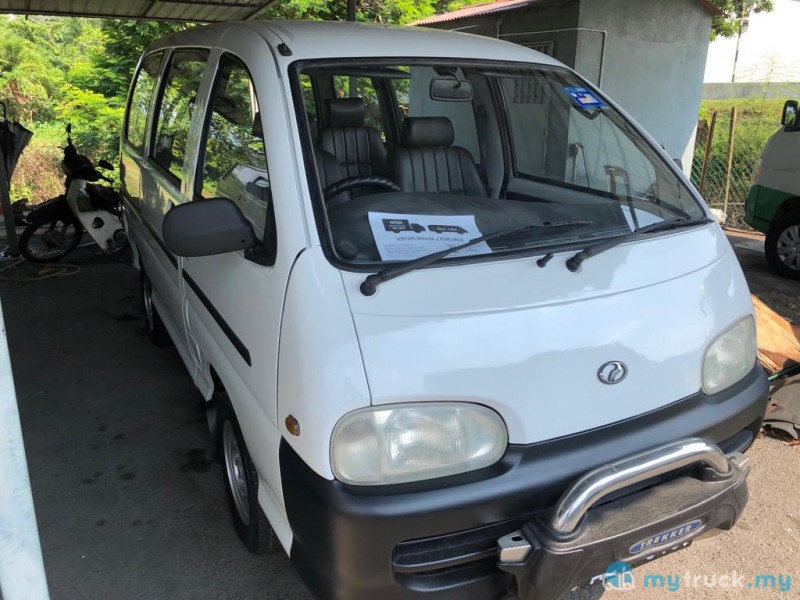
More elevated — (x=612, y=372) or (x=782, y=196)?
(x=612, y=372)

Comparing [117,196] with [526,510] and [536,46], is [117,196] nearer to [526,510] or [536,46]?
[536,46]

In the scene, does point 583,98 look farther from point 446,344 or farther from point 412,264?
point 446,344

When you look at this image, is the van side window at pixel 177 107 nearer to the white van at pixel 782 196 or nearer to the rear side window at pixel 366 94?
the rear side window at pixel 366 94

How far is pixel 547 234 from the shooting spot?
2.18 meters

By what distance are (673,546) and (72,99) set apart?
53.7 ft

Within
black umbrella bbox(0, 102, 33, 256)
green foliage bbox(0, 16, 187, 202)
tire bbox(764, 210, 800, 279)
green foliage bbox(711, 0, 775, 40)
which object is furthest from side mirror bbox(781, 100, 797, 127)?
green foliage bbox(711, 0, 775, 40)

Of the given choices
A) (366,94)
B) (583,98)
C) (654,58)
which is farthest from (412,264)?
(654,58)

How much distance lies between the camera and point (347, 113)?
3.12 m

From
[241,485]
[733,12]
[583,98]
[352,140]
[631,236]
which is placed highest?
[733,12]

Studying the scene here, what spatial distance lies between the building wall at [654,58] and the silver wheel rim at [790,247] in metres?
2.09

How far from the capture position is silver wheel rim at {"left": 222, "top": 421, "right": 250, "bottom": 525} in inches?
97.1

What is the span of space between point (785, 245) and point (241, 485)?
5.86m

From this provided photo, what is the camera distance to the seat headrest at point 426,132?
9.56 ft

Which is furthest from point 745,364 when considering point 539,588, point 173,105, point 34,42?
point 34,42
